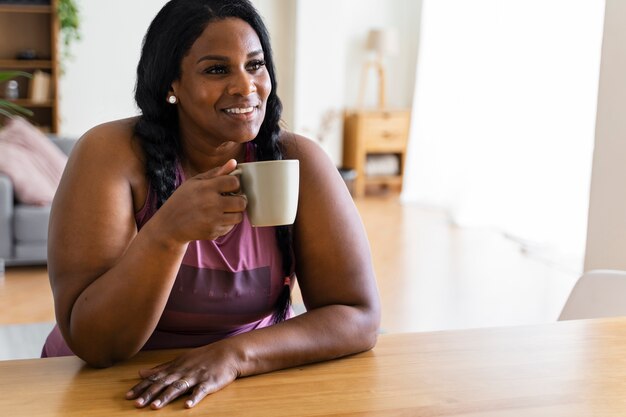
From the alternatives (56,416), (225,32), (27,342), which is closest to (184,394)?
(56,416)

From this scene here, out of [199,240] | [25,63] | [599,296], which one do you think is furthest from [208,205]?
[25,63]

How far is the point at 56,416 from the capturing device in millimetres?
1051

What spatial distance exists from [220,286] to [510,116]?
4.52 metres

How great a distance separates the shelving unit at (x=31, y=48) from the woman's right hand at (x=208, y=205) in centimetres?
594

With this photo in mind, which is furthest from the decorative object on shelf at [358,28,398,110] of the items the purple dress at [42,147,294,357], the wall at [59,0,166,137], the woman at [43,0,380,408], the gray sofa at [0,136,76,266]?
the purple dress at [42,147,294,357]

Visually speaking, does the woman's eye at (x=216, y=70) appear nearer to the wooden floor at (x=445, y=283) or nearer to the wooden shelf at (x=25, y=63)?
the wooden floor at (x=445, y=283)

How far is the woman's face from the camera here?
1.44 meters

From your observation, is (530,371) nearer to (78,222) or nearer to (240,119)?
(240,119)

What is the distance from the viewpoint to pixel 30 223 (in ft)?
15.2

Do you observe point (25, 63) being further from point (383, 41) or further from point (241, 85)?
point (241, 85)

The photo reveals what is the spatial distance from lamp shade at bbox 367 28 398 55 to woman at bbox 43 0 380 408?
19.1 feet

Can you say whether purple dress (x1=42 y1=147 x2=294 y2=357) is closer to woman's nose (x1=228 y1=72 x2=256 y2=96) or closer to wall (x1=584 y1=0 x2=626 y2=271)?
woman's nose (x1=228 y1=72 x2=256 y2=96)

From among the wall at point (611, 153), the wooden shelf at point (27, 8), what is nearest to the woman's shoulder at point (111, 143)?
the wall at point (611, 153)

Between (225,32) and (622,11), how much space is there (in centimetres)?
206
